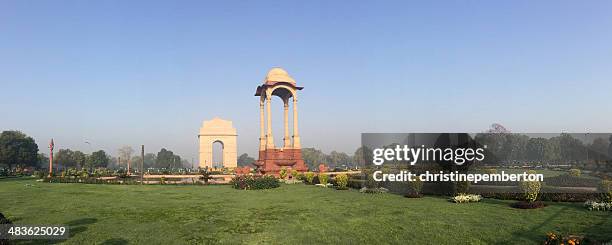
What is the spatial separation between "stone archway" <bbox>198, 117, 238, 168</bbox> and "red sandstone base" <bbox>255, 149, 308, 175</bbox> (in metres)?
38.0

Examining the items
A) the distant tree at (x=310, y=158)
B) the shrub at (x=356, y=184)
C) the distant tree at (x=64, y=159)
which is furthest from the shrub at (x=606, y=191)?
the distant tree at (x=310, y=158)

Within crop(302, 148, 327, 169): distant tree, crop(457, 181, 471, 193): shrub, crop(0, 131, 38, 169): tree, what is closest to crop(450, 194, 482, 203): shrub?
crop(457, 181, 471, 193): shrub

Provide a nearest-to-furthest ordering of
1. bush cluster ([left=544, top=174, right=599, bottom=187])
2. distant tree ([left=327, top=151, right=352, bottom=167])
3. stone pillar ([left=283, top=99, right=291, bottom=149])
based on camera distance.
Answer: bush cluster ([left=544, top=174, right=599, bottom=187]), stone pillar ([left=283, top=99, right=291, bottom=149]), distant tree ([left=327, top=151, right=352, bottom=167])

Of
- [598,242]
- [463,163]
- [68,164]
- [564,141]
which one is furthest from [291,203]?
[68,164]

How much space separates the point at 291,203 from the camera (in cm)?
1734

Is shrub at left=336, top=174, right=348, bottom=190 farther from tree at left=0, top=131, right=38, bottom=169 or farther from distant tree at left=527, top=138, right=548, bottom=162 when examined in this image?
tree at left=0, top=131, right=38, bottom=169

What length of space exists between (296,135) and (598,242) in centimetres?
3491

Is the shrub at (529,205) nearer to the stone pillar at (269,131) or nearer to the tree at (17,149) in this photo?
the stone pillar at (269,131)

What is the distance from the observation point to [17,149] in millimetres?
74688

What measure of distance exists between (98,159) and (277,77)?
76436mm

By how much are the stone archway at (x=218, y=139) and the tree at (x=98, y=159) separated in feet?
127

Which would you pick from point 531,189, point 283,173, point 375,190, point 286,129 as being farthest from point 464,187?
point 286,129

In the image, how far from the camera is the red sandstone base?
39.9 metres

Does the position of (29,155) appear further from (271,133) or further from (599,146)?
(599,146)
